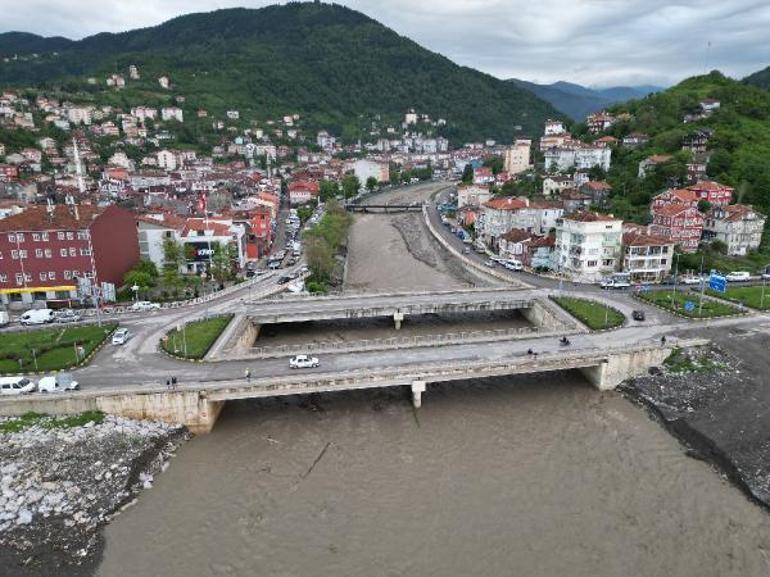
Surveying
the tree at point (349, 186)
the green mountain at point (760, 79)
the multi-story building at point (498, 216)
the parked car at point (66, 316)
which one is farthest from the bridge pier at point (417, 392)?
the green mountain at point (760, 79)

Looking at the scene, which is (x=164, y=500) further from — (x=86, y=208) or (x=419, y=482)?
(x=86, y=208)

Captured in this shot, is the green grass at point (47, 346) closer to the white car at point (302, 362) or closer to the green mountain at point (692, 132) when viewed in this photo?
the white car at point (302, 362)

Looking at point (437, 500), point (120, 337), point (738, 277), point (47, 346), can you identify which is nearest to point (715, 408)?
point (437, 500)

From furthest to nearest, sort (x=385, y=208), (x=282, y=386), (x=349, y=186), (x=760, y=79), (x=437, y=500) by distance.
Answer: (x=760, y=79) < (x=349, y=186) < (x=385, y=208) < (x=282, y=386) < (x=437, y=500)

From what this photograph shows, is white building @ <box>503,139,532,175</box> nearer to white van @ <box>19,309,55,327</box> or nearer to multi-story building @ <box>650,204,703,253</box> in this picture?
multi-story building @ <box>650,204,703,253</box>

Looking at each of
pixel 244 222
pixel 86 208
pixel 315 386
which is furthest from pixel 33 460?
pixel 244 222

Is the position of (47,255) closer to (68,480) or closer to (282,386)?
(68,480)
